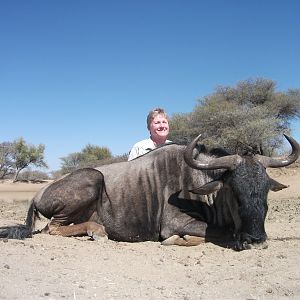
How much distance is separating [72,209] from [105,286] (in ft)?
9.45

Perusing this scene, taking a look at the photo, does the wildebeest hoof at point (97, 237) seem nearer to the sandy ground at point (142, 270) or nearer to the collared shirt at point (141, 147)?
the sandy ground at point (142, 270)

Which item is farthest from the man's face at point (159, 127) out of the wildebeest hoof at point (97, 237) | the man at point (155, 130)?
the wildebeest hoof at point (97, 237)

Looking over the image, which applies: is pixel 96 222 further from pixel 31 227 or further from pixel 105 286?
pixel 105 286

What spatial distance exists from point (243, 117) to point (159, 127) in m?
21.7

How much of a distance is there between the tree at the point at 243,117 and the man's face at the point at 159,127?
58.0 feet

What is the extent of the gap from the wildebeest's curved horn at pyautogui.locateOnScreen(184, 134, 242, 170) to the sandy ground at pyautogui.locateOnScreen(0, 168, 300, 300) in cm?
97

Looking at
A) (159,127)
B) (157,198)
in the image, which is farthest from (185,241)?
(159,127)

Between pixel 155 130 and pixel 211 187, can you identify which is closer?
pixel 211 187

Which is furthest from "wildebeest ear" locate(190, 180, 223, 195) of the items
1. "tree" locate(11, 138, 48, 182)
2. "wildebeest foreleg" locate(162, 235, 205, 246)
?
"tree" locate(11, 138, 48, 182)

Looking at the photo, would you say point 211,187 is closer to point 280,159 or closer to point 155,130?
point 280,159

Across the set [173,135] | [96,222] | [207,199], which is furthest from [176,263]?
[173,135]

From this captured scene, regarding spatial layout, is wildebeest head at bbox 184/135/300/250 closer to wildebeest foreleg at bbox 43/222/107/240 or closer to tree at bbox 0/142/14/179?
wildebeest foreleg at bbox 43/222/107/240

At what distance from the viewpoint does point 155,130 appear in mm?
8242

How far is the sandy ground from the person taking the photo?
12.8 ft
